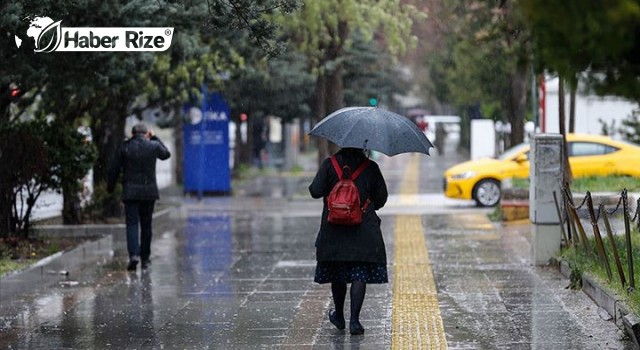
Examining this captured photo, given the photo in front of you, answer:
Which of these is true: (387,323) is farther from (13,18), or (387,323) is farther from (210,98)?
(210,98)

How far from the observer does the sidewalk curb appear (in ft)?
26.9

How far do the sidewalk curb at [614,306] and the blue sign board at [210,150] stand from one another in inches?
736

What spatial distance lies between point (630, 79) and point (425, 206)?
20.5m

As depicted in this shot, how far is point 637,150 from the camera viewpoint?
76.5 ft

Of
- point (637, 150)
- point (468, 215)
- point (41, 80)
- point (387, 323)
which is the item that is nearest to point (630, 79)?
point (387, 323)

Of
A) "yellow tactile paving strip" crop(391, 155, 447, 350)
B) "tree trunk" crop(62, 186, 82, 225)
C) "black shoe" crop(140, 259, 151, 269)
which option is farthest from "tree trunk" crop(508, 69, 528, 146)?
"black shoe" crop(140, 259, 151, 269)

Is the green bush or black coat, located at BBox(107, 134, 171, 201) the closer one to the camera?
the green bush

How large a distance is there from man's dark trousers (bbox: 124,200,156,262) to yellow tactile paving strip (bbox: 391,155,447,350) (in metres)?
2.99

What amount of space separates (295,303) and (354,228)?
2129mm

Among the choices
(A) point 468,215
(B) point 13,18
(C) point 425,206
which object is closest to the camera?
(B) point 13,18

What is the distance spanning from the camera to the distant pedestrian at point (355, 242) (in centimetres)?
891

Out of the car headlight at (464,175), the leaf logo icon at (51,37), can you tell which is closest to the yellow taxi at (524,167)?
the car headlight at (464,175)

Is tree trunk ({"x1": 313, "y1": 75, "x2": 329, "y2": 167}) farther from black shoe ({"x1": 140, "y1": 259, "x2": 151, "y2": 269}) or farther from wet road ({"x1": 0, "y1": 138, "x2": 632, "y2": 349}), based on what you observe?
black shoe ({"x1": 140, "y1": 259, "x2": 151, "y2": 269})

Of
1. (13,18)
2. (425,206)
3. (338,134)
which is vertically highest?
(13,18)
